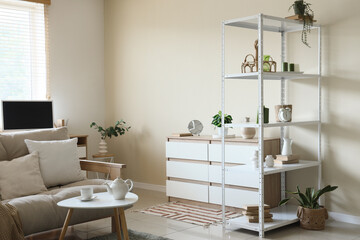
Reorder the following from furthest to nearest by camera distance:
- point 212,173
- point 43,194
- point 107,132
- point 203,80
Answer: point 107,132 < point 203,80 < point 212,173 < point 43,194

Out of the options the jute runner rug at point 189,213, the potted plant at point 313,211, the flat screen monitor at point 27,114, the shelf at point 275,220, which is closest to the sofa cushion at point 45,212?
the jute runner rug at point 189,213

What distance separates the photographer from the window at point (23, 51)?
18.7 ft

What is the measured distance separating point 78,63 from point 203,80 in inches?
78.1

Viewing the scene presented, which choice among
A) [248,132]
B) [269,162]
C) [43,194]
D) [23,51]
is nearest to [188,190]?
[248,132]

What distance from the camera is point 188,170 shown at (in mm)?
5082

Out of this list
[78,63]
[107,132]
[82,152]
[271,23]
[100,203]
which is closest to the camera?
[100,203]

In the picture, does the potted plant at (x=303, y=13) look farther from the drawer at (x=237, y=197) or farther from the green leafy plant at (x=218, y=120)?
the drawer at (x=237, y=197)

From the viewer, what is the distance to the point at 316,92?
179 inches

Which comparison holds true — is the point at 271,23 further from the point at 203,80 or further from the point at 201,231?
the point at 201,231

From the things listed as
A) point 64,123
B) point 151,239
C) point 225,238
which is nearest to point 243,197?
point 225,238

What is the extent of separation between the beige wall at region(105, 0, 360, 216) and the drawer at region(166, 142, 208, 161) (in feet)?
A: 1.45

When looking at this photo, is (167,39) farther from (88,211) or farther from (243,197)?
(88,211)

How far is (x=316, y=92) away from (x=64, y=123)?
3.19 metres

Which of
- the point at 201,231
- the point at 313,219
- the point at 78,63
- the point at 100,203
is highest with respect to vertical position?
the point at 78,63
